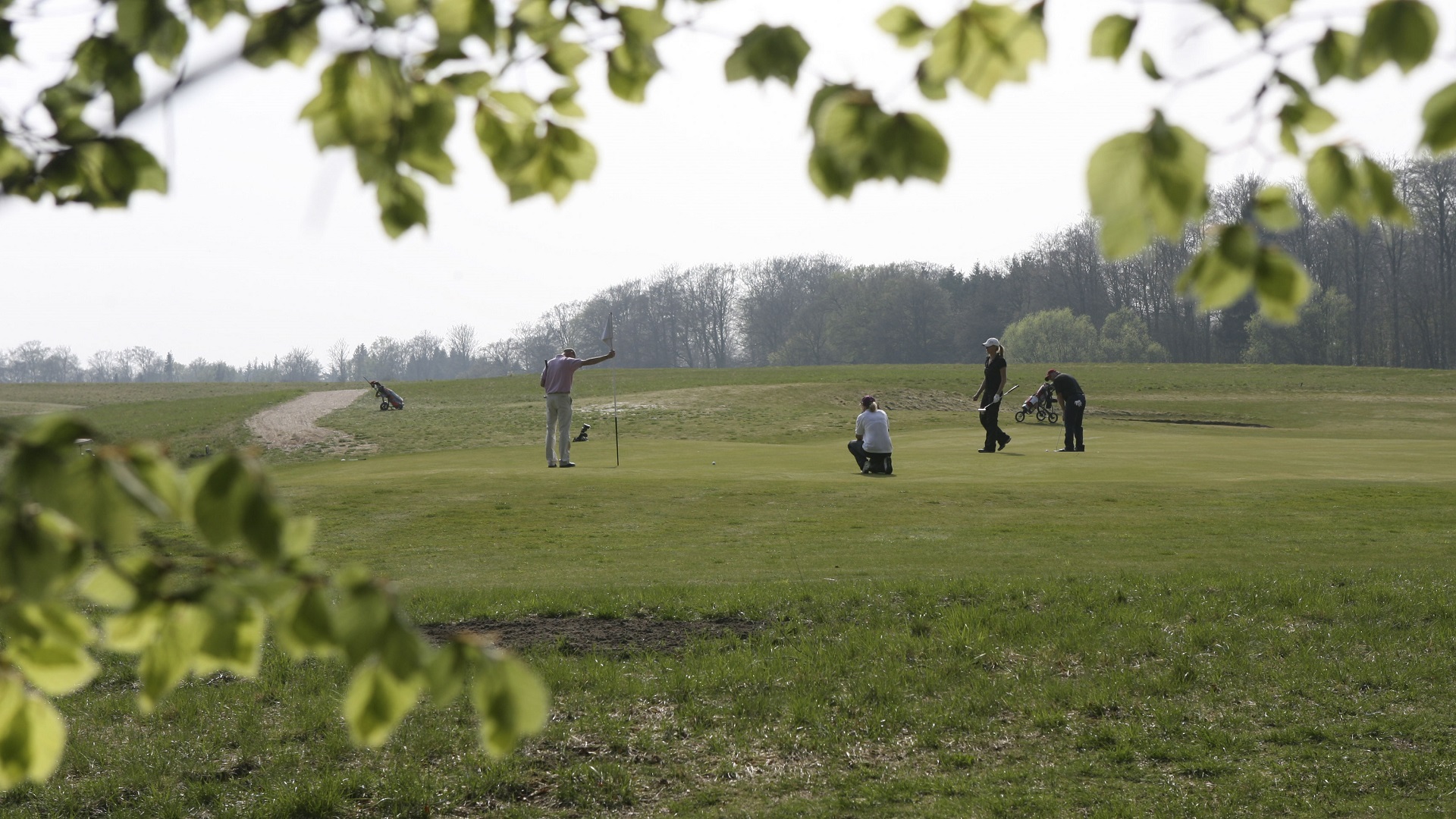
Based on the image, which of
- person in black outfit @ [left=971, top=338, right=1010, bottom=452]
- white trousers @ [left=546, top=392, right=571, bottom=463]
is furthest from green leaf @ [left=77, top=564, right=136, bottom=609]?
person in black outfit @ [left=971, top=338, right=1010, bottom=452]

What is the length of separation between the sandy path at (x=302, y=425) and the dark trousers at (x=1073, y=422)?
66.7 feet

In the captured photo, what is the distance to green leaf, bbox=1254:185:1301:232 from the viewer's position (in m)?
1.74

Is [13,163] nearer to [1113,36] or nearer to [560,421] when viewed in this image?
[1113,36]

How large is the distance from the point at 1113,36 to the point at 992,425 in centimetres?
2160

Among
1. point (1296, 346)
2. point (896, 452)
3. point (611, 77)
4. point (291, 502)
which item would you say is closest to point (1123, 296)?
point (1296, 346)

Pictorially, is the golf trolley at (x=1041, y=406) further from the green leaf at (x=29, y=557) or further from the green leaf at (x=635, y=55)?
the green leaf at (x=29, y=557)

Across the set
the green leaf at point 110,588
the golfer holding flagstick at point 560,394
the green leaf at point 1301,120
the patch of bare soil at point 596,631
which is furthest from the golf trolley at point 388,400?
the green leaf at point 1301,120

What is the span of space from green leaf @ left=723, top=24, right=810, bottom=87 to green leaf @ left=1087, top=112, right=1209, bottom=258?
1.93ft

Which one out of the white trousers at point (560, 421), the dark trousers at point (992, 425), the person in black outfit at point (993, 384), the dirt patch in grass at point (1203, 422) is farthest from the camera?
the dirt patch in grass at point (1203, 422)

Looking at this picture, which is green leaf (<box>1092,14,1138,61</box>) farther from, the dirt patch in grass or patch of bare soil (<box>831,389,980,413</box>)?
patch of bare soil (<box>831,389,980,413</box>)

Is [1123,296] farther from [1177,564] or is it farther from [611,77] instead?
[611,77]

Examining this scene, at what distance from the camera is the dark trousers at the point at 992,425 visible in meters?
22.5

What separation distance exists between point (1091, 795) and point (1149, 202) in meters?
5.29

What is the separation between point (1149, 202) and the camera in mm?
1694
